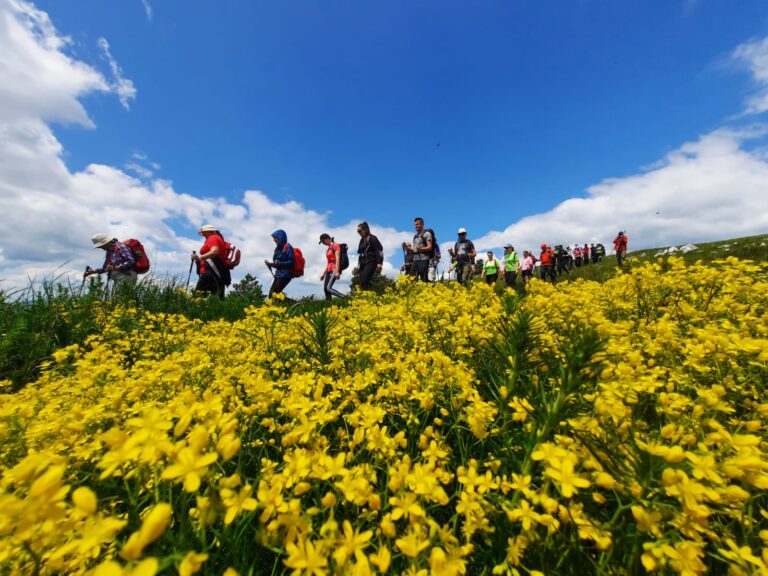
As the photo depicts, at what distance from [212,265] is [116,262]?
7.97 ft

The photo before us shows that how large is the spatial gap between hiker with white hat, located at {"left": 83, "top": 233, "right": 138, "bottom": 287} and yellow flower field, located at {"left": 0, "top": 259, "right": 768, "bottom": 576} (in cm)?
688

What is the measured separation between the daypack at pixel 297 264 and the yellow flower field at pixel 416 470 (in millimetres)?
6643

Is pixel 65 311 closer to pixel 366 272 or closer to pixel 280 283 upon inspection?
pixel 280 283

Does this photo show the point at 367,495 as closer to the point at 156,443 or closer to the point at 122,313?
the point at 156,443

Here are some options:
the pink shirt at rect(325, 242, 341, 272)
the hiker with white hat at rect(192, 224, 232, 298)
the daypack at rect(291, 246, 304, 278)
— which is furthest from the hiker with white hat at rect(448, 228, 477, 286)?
the hiker with white hat at rect(192, 224, 232, 298)

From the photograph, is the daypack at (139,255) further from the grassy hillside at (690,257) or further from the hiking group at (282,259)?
the grassy hillside at (690,257)

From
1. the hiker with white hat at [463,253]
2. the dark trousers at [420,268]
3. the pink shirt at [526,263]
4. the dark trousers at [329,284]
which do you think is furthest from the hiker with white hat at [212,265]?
the pink shirt at [526,263]

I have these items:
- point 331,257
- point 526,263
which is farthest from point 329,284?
point 526,263

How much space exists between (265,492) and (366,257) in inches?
359

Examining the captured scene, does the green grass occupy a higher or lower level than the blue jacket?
lower

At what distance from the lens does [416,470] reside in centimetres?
136

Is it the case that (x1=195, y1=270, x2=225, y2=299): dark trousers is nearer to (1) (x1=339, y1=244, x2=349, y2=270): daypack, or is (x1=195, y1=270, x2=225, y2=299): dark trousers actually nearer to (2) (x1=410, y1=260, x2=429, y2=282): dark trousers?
(1) (x1=339, y1=244, x2=349, y2=270): daypack

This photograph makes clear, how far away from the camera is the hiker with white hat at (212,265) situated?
859 cm

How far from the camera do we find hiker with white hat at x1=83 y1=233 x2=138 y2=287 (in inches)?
341
